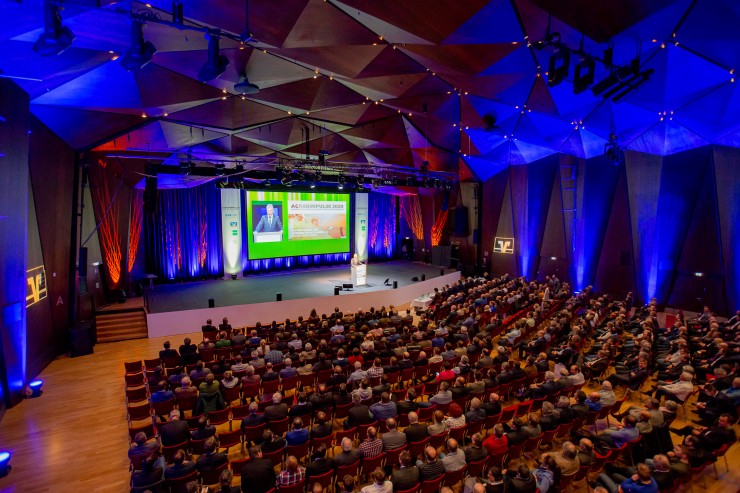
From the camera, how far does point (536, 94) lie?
12.0m

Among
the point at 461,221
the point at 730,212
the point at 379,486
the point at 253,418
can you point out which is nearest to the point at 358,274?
the point at 461,221

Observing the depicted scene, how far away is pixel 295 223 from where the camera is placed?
2325 cm

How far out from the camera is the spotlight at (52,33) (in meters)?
5.15

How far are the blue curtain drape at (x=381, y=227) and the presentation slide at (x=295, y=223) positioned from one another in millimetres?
2839

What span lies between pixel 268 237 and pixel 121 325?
9.58 m

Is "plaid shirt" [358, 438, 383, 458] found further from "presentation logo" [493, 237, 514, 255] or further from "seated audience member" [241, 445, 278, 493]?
"presentation logo" [493, 237, 514, 255]

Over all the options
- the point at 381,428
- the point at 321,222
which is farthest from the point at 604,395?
the point at 321,222

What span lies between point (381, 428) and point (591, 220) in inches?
618

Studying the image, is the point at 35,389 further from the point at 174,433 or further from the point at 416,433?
the point at 416,433

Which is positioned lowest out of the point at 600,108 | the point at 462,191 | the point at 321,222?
the point at 321,222

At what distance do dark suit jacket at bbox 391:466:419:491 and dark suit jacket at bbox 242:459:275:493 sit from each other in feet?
4.86

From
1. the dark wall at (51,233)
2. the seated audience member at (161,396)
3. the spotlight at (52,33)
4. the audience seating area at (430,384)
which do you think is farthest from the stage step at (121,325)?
the spotlight at (52,33)

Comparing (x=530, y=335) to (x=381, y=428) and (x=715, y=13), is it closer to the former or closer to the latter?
(x=381, y=428)

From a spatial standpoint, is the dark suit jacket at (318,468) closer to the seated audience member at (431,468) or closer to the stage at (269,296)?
the seated audience member at (431,468)
